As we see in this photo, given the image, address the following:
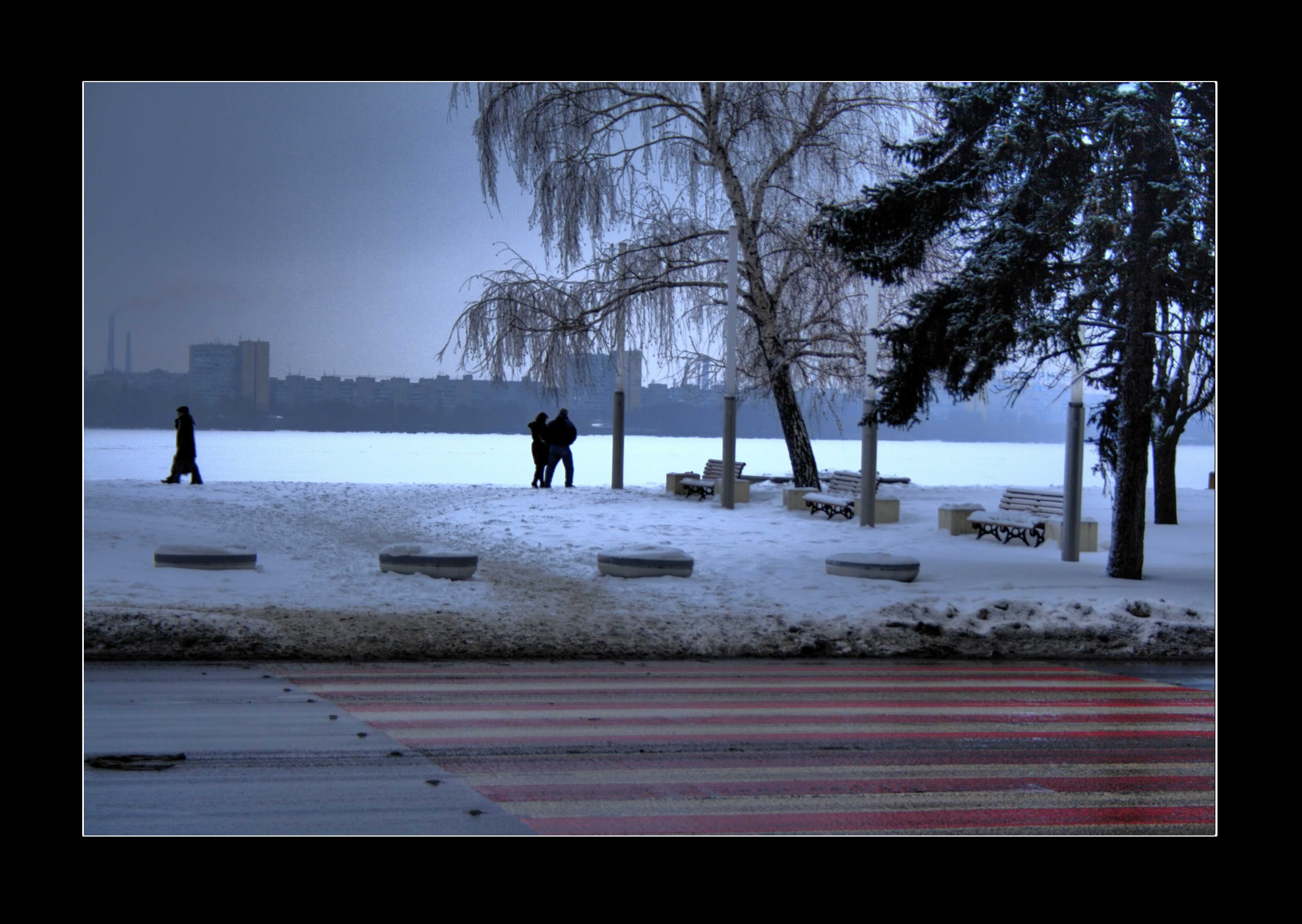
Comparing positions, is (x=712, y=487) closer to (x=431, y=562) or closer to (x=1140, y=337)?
(x=1140, y=337)

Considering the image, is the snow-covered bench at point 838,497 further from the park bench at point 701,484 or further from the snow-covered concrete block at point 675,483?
the snow-covered concrete block at point 675,483

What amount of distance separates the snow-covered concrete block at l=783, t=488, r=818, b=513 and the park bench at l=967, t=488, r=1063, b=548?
9.79 ft

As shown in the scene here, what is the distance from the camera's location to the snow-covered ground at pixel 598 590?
307 inches

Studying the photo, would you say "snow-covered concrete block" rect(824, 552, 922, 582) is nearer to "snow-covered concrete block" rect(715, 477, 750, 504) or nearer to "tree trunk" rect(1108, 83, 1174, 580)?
"tree trunk" rect(1108, 83, 1174, 580)

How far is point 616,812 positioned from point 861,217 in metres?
8.17

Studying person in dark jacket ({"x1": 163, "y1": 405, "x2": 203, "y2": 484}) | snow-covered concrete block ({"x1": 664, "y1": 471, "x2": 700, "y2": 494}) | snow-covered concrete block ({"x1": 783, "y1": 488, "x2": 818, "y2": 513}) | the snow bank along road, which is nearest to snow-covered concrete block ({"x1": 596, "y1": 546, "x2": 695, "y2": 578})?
the snow bank along road

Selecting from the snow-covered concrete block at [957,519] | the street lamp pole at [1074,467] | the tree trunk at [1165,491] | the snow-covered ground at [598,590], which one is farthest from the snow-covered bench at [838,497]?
the tree trunk at [1165,491]

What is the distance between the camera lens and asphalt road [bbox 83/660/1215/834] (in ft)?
14.2

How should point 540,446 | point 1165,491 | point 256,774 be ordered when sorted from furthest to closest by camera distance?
point 540,446 → point 1165,491 → point 256,774

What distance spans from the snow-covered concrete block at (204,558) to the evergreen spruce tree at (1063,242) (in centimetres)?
668

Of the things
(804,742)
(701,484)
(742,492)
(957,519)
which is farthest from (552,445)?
(804,742)

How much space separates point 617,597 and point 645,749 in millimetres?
4181

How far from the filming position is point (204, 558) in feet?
32.4

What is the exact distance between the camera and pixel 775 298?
61.8ft
